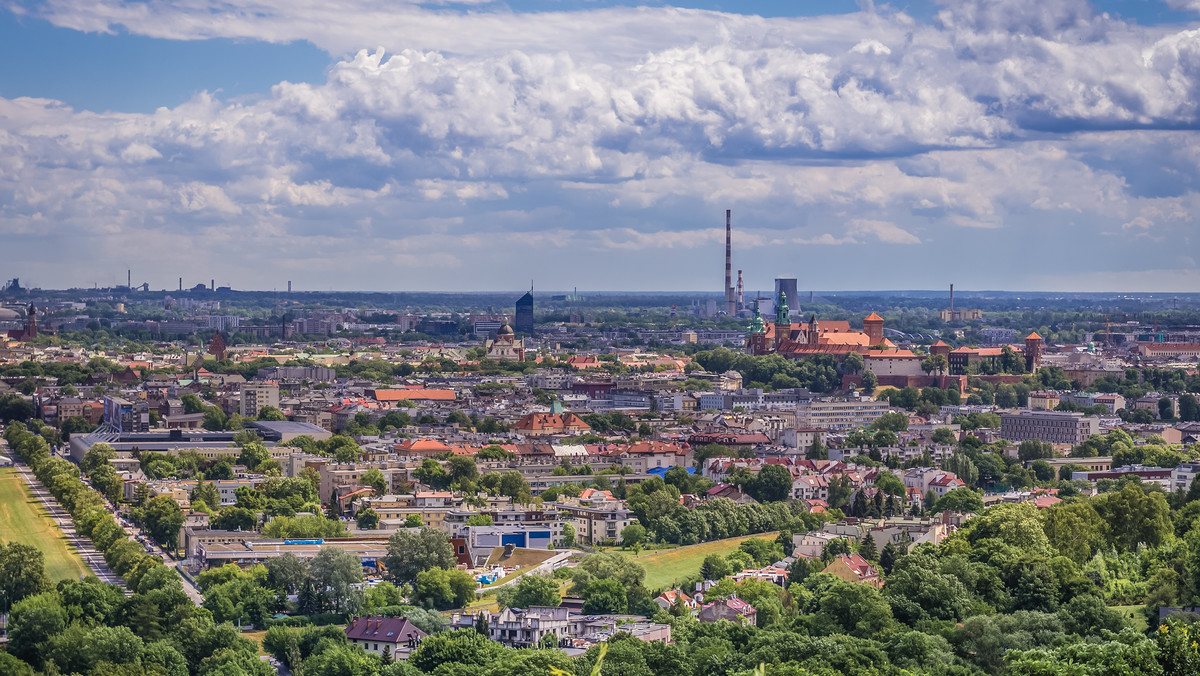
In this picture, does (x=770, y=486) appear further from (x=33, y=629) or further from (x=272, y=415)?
(x=272, y=415)

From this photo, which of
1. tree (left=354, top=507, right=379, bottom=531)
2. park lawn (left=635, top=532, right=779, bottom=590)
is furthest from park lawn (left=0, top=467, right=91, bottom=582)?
park lawn (left=635, top=532, right=779, bottom=590)

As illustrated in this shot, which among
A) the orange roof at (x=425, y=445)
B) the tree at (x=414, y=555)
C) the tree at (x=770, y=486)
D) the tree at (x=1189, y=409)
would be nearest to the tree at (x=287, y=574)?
the tree at (x=414, y=555)

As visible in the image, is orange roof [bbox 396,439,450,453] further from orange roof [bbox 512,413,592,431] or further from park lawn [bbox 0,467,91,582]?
park lawn [bbox 0,467,91,582]

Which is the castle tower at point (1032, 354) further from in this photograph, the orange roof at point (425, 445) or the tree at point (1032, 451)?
the orange roof at point (425, 445)

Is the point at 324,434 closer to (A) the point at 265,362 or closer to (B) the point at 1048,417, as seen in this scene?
(B) the point at 1048,417

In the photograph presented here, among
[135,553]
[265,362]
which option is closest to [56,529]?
[135,553]
